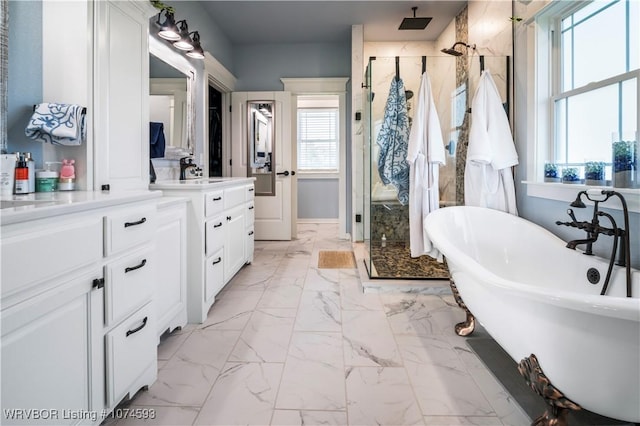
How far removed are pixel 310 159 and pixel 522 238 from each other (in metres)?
5.36

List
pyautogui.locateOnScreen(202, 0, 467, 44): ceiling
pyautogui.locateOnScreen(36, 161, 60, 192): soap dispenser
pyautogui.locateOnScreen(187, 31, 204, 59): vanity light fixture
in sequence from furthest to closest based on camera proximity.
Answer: pyautogui.locateOnScreen(202, 0, 467, 44): ceiling → pyautogui.locateOnScreen(187, 31, 204, 59): vanity light fixture → pyautogui.locateOnScreen(36, 161, 60, 192): soap dispenser

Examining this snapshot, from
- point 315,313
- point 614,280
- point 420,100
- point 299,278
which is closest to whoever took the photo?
point 614,280

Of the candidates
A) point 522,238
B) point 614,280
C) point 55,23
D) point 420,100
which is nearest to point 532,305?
point 614,280

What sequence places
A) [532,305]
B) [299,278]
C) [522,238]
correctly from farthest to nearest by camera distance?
[299,278] < [522,238] < [532,305]

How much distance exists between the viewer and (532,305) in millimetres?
1162

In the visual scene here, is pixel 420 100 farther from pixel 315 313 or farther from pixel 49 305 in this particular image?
pixel 49 305

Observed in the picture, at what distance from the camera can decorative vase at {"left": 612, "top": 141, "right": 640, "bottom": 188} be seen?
163 centimetres

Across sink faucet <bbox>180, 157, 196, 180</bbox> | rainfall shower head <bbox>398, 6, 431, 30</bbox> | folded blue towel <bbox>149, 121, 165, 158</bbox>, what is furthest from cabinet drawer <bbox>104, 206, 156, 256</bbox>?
rainfall shower head <bbox>398, 6, 431, 30</bbox>

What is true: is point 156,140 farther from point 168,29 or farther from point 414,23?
point 414,23

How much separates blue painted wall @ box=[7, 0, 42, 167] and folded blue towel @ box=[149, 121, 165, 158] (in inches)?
37.4

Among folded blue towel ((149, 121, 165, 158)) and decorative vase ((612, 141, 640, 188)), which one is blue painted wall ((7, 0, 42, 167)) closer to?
folded blue towel ((149, 121, 165, 158))

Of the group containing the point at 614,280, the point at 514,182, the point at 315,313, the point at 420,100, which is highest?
the point at 420,100

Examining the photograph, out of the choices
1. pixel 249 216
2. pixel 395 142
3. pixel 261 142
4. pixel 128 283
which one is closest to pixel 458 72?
pixel 395 142

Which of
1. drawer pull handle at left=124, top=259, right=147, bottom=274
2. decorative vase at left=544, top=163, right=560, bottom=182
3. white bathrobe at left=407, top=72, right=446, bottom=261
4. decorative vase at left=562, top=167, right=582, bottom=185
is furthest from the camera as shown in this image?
white bathrobe at left=407, top=72, right=446, bottom=261
